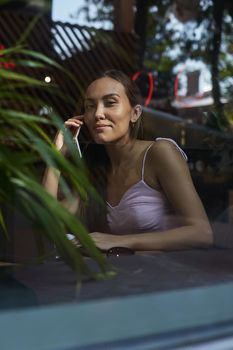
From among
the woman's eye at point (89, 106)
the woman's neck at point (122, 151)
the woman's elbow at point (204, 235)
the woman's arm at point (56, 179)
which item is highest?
the woman's eye at point (89, 106)

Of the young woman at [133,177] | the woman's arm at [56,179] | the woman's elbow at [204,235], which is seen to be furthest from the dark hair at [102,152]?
the woman's arm at [56,179]

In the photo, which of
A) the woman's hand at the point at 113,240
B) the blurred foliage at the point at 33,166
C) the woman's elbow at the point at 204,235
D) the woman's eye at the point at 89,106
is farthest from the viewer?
the woman's eye at the point at 89,106

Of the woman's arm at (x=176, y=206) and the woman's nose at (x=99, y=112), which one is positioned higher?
the woman's nose at (x=99, y=112)

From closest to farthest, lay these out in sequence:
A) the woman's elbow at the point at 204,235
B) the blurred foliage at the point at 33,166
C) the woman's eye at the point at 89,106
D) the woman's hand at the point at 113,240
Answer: the blurred foliage at the point at 33,166, the woman's hand at the point at 113,240, the woman's elbow at the point at 204,235, the woman's eye at the point at 89,106

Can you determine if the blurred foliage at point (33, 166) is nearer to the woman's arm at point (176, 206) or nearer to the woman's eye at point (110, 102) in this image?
the woman's arm at point (176, 206)

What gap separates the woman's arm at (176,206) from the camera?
2002 mm

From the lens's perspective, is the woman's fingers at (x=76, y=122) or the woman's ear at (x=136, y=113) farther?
the woman's ear at (x=136, y=113)

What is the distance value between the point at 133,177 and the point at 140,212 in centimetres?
14

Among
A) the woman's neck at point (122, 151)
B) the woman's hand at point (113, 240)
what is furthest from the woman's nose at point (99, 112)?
the woman's hand at point (113, 240)

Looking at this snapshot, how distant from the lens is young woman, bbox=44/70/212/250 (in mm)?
2084

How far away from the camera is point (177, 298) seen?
1.21 m

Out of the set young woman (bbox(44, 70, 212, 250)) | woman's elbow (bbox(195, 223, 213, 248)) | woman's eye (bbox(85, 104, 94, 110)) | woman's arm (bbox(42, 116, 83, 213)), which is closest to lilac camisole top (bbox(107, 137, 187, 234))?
young woman (bbox(44, 70, 212, 250))

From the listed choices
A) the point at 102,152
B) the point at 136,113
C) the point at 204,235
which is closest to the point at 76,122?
the point at 102,152

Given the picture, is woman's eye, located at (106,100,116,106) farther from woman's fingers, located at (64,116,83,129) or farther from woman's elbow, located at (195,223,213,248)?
woman's elbow, located at (195,223,213,248)
